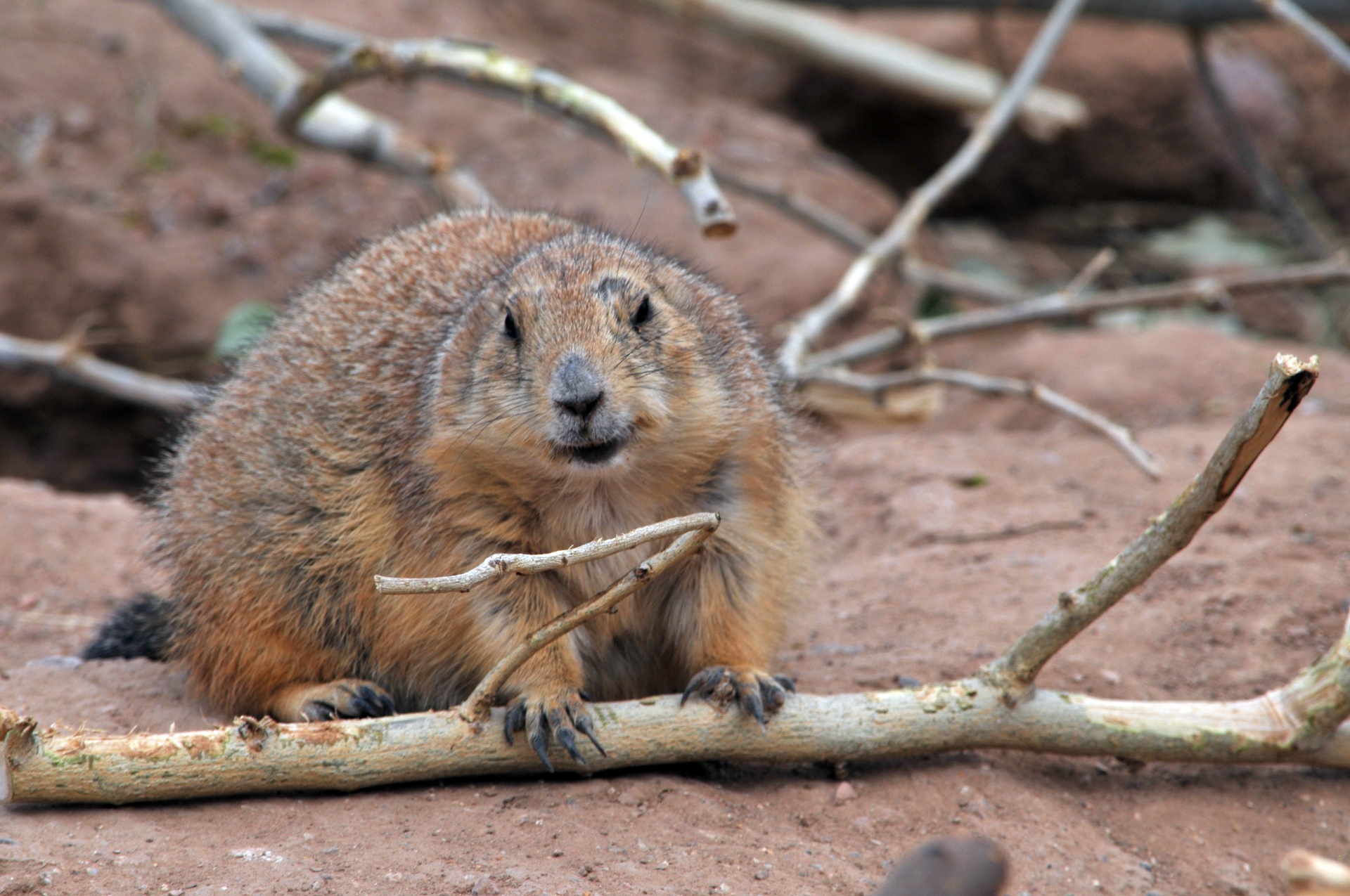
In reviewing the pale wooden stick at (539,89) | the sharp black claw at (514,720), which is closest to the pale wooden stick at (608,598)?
the sharp black claw at (514,720)

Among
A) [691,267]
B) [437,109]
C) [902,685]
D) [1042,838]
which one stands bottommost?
[1042,838]

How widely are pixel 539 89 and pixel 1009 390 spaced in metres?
3.07

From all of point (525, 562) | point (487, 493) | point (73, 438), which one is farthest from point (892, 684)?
point (73, 438)

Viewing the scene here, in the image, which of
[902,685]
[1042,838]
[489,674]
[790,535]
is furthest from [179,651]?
[1042,838]

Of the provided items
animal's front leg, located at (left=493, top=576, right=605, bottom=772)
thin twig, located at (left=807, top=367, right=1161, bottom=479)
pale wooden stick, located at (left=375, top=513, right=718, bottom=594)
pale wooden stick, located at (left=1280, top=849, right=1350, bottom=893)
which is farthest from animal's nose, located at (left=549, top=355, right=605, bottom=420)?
thin twig, located at (left=807, top=367, right=1161, bottom=479)

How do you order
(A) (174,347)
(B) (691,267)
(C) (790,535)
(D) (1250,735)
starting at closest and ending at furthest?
(D) (1250,735)
(C) (790,535)
(B) (691,267)
(A) (174,347)

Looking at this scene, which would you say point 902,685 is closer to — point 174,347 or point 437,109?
point 174,347

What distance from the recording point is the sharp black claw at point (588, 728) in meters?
4.07

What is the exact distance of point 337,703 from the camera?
4.52m

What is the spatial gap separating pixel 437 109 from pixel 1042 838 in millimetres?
9858

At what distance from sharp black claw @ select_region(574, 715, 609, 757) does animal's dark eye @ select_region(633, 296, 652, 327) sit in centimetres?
131

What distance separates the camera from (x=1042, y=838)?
3.97m

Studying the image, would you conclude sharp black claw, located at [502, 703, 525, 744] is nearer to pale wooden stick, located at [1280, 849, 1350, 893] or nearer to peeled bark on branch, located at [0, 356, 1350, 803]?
peeled bark on branch, located at [0, 356, 1350, 803]

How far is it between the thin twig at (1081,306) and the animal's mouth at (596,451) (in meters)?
3.62
